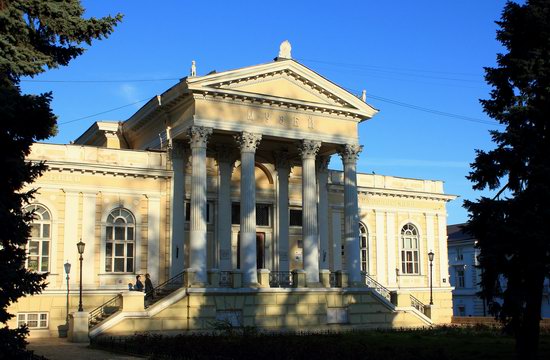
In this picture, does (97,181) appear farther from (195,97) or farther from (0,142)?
(0,142)

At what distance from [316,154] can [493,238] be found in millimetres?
17754

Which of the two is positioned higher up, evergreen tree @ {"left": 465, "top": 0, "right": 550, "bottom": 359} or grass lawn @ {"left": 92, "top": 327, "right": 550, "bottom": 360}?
evergreen tree @ {"left": 465, "top": 0, "right": 550, "bottom": 359}

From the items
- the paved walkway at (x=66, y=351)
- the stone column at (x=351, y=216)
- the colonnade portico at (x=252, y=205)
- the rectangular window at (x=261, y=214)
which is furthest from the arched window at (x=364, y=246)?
the paved walkway at (x=66, y=351)

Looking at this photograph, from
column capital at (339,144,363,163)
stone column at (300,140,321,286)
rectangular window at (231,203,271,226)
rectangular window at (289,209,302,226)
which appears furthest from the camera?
rectangular window at (289,209,302,226)

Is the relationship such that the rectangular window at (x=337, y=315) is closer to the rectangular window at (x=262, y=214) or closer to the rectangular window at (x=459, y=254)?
the rectangular window at (x=262, y=214)

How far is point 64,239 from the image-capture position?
30.2 meters

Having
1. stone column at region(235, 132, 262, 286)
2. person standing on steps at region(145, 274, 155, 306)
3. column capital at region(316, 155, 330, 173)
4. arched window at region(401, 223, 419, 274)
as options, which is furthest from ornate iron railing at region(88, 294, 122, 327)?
arched window at region(401, 223, 419, 274)

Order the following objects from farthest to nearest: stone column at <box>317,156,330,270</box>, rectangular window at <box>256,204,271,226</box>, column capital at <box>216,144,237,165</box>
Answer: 1. stone column at <box>317,156,330,270</box>
2. rectangular window at <box>256,204,271,226</box>
3. column capital at <box>216,144,237,165</box>

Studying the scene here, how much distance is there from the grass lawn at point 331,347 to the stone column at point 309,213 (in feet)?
17.9

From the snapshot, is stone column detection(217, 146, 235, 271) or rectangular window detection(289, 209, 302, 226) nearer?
stone column detection(217, 146, 235, 271)

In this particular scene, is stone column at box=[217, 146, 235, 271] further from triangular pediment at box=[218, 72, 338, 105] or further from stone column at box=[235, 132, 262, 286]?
triangular pediment at box=[218, 72, 338, 105]

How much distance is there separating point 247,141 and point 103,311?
32.3 feet

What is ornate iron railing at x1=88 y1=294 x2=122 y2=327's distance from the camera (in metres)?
28.3

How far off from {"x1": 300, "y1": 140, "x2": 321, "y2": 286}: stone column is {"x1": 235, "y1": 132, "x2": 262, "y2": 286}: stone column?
274 centimetres
